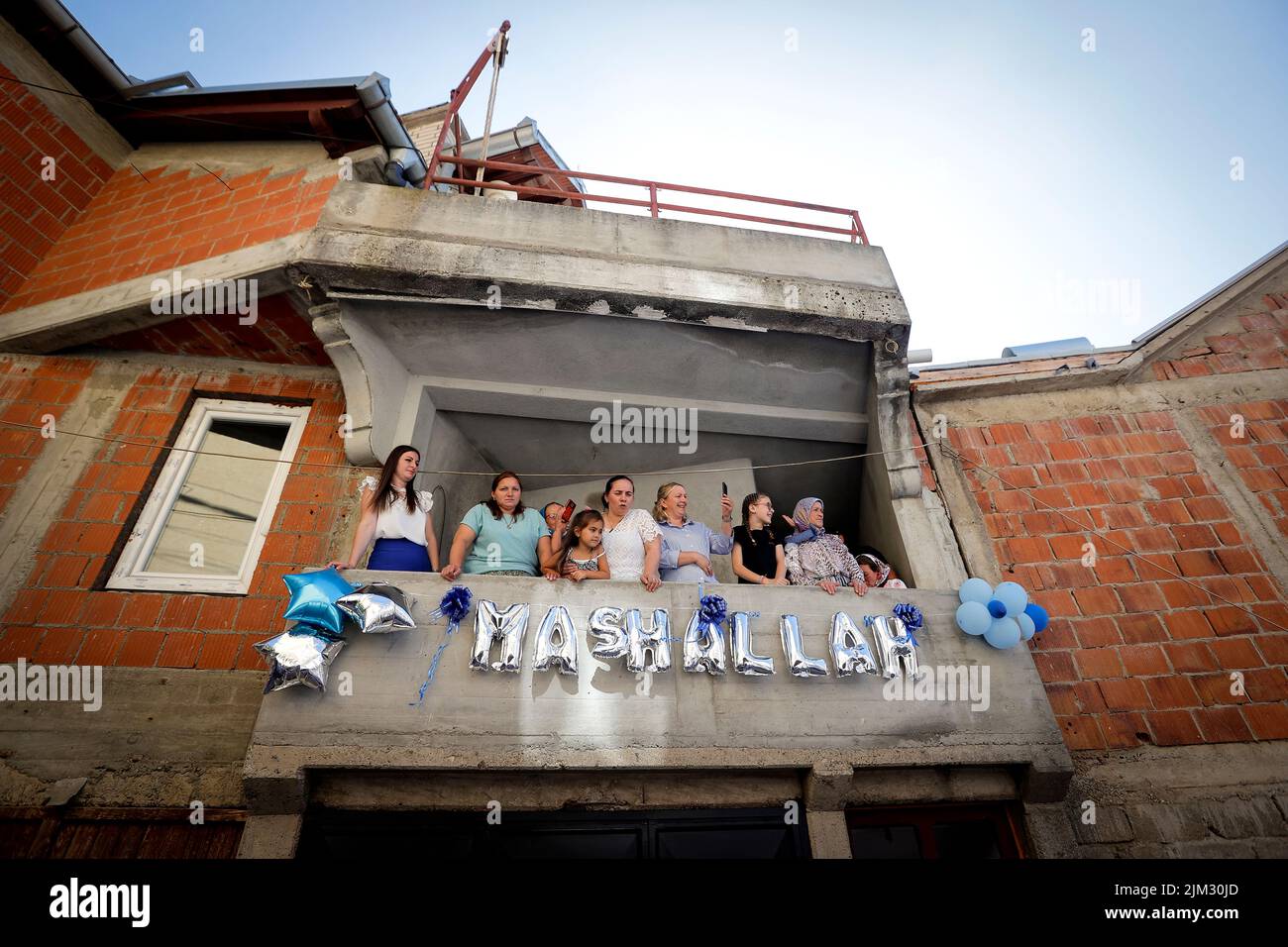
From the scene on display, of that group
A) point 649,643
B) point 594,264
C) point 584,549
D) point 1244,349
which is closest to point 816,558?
point 649,643

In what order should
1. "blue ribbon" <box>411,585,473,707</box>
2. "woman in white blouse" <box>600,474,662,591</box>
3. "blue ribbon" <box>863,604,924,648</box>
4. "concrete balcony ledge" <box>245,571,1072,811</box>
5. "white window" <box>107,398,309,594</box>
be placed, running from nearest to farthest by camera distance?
"concrete balcony ledge" <box>245,571,1072,811</box>, "blue ribbon" <box>411,585,473,707</box>, "blue ribbon" <box>863,604,924,648</box>, "woman in white blouse" <box>600,474,662,591</box>, "white window" <box>107,398,309,594</box>

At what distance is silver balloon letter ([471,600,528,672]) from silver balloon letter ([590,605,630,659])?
43 centimetres

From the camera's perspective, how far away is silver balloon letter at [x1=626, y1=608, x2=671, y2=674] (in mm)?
3838

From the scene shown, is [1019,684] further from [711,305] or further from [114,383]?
[114,383]

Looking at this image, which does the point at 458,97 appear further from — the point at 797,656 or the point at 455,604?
the point at 797,656

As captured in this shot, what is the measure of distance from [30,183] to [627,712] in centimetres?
692

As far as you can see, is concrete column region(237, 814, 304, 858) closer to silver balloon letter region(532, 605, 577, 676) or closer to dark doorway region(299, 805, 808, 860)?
dark doorway region(299, 805, 808, 860)

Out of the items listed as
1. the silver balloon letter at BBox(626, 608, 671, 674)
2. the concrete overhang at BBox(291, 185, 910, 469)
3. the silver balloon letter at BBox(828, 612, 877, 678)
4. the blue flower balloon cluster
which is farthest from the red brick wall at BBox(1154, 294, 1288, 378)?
the silver balloon letter at BBox(626, 608, 671, 674)

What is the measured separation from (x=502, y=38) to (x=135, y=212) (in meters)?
5.49

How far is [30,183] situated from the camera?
5.60 meters
